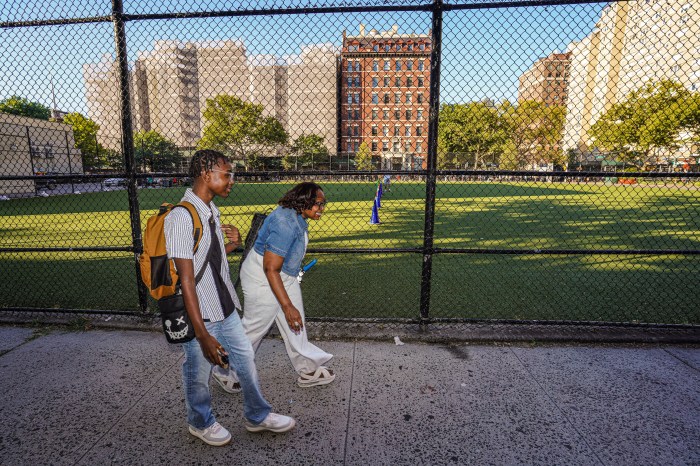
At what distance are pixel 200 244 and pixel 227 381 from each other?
1459mm

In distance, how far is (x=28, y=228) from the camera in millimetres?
12461

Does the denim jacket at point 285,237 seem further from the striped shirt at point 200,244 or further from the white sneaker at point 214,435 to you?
the white sneaker at point 214,435

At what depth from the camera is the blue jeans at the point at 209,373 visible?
238 cm

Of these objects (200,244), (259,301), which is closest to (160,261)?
(200,244)

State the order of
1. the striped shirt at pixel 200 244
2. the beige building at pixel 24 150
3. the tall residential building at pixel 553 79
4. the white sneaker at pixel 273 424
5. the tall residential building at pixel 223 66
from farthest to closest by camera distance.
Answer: the beige building at pixel 24 150, the tall residential building at pixel 223 66, the tall residential building at pixel 553 79, the white sneaker at pixel 273 424, the striped shirt at pixel 200 244

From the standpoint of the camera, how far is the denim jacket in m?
2.66

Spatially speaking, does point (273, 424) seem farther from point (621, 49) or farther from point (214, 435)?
point (621, 49)

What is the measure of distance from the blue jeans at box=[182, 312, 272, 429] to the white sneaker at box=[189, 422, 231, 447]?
0.03 meters

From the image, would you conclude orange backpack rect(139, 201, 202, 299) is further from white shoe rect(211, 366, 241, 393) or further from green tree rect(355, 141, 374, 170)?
green tree rect(355, 141, 374, 170)

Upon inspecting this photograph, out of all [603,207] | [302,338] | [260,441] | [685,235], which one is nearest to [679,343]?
[302,338]

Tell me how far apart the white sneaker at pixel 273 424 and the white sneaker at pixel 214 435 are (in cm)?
15

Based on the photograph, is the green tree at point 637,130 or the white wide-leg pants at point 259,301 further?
the green tree at point 637,130

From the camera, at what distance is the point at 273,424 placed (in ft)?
8.48

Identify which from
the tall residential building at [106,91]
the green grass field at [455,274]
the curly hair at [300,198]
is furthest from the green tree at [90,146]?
the curly hair at [300,198]
